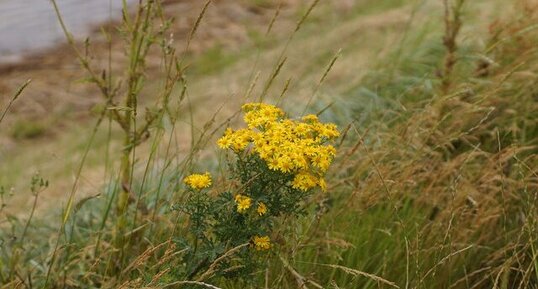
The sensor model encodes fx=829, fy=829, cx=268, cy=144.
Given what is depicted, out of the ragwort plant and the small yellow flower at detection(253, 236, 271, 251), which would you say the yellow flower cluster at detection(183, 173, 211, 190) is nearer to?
the ragwort plant

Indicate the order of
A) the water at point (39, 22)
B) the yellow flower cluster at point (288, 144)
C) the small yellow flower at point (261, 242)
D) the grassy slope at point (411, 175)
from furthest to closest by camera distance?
1. the water at point (39, 22)
2. the grassy slope at point (411, 175)
3. the small yellow flower at point (261, 242)
4. the yellow flower cluster at point (288, 144)

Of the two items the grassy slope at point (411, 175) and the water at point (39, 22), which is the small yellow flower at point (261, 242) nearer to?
the grassy slope at point (411, 175)

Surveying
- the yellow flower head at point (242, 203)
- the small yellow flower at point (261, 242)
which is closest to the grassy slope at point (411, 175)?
the small yellow flower at point (261, 242)

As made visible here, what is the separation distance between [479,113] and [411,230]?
3.16 ft

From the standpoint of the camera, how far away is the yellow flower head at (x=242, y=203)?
7.32 ft

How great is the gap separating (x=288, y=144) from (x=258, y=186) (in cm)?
18

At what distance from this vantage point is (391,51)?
A: 5973 mm

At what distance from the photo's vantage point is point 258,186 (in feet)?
7.55

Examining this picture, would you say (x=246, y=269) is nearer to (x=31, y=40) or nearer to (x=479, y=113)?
(x=479, y=113)

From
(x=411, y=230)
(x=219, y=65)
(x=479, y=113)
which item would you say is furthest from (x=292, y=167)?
(x=219, y=65)

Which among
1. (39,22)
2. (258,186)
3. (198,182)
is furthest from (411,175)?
(39,22)

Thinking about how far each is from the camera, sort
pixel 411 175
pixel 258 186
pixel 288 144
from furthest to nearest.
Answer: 1. pixel 411 175
2. pixel 258 186
3. pixel 288 144

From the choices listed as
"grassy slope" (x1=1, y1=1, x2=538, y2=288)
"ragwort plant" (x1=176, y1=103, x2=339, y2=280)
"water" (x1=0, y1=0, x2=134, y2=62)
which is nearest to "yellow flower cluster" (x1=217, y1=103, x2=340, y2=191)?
"ragwort plant" (x1=176, y1=103, x2=339, y2=280)

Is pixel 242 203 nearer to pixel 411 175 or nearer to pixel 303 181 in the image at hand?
pixel 303 181
